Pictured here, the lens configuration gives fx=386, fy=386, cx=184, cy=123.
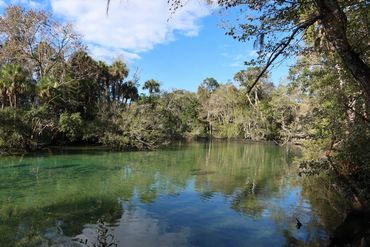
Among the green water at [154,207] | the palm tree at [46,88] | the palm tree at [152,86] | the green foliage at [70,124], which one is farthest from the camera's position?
the palm tree at [152,86]

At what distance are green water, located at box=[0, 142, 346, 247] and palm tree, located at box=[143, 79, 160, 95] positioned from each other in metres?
35.4

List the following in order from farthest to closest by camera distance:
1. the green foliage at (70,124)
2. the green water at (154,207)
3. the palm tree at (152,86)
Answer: the palm tree at (152,86)
the green foliage at (70,124)
the green water at (154,207)

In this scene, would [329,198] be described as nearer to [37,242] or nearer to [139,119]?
[37,242]

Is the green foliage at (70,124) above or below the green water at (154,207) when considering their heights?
above

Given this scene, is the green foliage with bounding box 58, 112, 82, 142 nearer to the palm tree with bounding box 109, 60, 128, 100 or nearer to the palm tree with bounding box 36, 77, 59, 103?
the palm tree with bounding box 36, 77, 59, 103

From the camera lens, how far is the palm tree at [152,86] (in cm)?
5775

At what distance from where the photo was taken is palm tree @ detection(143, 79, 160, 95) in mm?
57750

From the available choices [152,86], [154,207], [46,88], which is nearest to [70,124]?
[46,88]

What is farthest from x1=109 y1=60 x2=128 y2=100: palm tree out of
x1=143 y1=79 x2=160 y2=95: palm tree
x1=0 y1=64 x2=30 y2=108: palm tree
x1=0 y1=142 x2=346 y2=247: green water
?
x1=0 y1=142 x2=346 y2=247: green water

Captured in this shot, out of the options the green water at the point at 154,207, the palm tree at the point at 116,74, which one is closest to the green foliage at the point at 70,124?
the green water at the point at 154,207

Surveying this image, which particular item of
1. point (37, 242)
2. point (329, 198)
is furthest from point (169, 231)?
point (329, 198)

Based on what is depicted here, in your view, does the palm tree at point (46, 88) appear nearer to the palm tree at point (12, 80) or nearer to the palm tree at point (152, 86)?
the palm tree at point (12, 80)

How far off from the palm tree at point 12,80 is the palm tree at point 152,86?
1162 inches

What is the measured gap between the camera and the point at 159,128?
3575 cm
